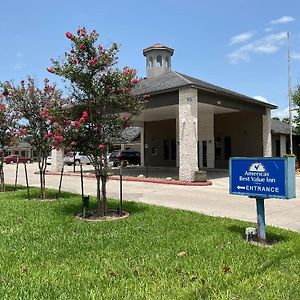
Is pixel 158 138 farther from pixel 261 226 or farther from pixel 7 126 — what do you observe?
pixel 261 226

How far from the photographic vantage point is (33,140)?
41.4 ft

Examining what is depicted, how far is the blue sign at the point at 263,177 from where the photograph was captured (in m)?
6.08

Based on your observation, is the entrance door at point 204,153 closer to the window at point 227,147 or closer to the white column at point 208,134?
the white column at point 208,134

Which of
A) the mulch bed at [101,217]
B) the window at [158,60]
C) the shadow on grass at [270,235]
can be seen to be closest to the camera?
the shadow on grass at [270,235]

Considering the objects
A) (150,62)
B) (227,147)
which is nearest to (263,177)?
(227,147)

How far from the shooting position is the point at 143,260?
17.5 ft

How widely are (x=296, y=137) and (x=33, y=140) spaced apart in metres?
26.7

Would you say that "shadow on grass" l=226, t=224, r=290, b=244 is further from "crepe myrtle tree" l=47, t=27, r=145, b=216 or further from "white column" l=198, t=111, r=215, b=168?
"white column" l=198, t=111, r=215, b=168

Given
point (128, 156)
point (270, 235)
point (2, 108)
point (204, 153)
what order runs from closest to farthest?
point (270, 235)
point (2, 108)
point (204, 153)
point (128, 156)

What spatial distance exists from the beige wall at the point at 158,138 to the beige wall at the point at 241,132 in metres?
4.24

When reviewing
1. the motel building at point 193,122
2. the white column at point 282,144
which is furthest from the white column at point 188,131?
the white column at point 282,144

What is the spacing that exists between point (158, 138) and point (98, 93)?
80.3 ft

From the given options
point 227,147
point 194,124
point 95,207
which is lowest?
point 95,207

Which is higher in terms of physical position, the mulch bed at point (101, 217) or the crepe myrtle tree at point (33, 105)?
the crepe myrtle tree at point (33, 105)
